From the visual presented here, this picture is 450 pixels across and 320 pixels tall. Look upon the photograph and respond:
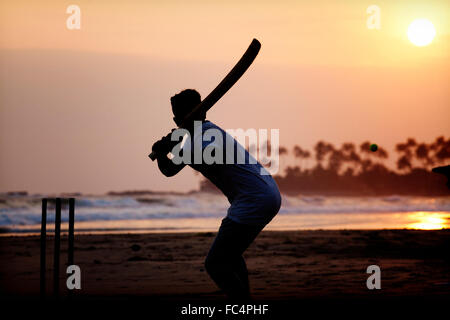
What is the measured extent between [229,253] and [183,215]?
2570 cm

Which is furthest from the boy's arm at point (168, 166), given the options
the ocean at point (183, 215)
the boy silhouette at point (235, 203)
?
the ocean at point (183, 215)

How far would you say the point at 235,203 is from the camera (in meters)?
6.34

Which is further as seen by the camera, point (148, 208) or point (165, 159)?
point (148, 208)

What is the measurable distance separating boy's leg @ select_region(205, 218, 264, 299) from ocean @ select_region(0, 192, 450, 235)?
15867mm

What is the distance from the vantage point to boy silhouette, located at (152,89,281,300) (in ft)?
20.5

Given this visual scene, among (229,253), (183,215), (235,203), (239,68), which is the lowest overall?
(229,253)

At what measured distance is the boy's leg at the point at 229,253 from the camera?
6344mm

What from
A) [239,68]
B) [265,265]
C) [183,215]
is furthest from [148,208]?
[239,68]

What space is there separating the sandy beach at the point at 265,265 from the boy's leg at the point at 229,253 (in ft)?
7.08

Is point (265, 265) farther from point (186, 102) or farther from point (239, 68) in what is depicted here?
point (186, 102)
